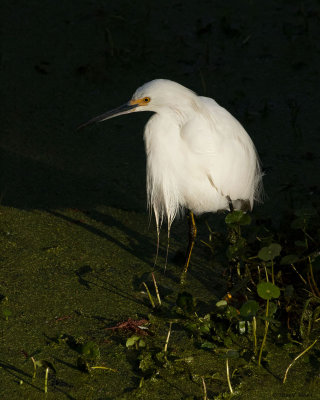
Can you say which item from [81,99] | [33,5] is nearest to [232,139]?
[81,99]

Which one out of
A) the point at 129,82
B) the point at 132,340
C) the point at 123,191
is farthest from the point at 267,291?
the point at 129,82

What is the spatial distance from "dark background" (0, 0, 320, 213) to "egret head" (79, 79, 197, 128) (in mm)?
950

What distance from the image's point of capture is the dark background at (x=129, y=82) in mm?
3812

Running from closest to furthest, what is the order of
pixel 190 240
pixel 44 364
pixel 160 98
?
pixel 44 364
pixel 160 98
pixel 190 240

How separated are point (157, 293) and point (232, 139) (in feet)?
2.76

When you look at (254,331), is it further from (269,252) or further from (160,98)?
(160,98)

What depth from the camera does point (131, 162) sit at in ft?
13.1

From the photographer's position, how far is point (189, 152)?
2799 millimetres

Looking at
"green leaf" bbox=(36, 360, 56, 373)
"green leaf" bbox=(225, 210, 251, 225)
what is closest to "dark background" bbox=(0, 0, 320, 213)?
"green leaf" bbox=(225, 210, 251, 225)

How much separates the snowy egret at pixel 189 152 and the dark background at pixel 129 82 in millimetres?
526

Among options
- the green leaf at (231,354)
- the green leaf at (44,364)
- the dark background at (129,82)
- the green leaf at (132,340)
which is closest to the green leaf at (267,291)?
the green leaf at (231,354)

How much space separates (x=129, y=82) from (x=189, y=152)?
2.12 m

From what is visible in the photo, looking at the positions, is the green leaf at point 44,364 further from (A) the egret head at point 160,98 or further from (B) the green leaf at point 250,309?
(A) the egret head at point 160,98

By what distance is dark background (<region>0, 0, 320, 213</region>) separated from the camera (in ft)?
12.5
